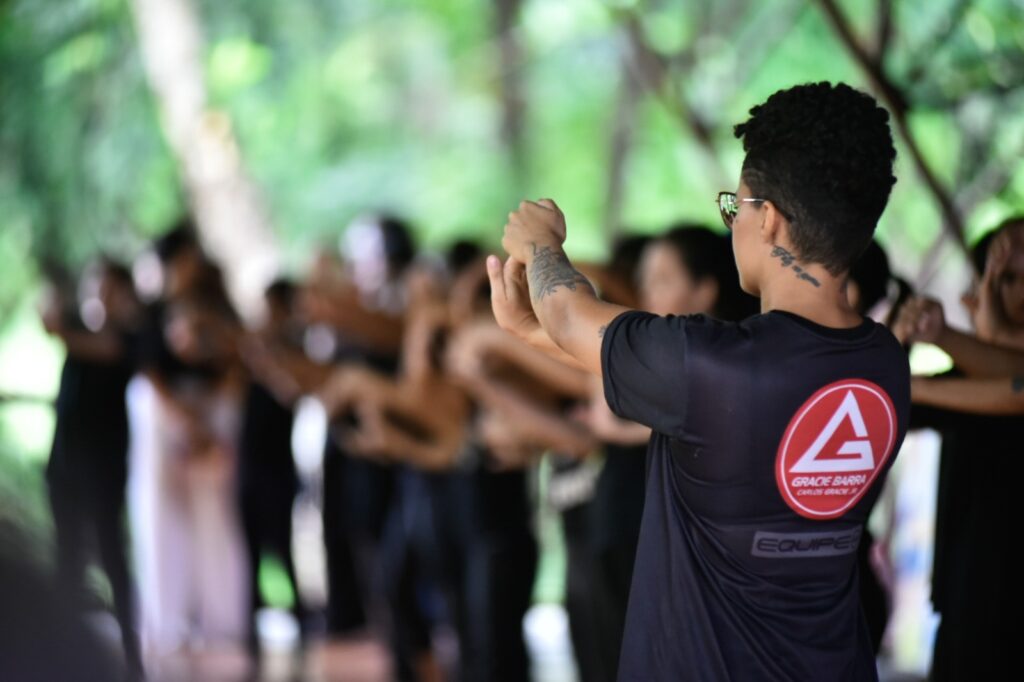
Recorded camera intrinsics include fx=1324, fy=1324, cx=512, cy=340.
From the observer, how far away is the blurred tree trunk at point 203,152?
10.4 m

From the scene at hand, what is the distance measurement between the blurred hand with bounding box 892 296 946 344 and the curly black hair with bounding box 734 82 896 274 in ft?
2.29

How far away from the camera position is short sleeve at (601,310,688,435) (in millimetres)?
1851

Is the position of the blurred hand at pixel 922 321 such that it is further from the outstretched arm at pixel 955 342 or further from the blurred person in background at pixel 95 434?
the blurred person in background at pixel 95 434

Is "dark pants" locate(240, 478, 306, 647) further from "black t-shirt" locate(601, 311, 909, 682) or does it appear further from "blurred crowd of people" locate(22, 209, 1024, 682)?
"black t-shirt" locate(601, 311, 909, 682)

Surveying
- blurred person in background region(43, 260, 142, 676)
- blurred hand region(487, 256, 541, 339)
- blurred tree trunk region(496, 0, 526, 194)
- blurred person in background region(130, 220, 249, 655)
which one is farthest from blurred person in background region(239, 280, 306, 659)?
blurred tree trunk region(496, 0, 526, 194)

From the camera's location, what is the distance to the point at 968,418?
287 centimetres

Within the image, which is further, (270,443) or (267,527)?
(267,527)

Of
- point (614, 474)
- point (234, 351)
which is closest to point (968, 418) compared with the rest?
point (614, 474)

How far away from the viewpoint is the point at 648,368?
6.11 ft

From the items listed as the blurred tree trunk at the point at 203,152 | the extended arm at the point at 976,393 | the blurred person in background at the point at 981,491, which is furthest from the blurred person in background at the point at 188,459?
the extended arm at the point at 976,393

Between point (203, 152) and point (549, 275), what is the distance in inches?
363

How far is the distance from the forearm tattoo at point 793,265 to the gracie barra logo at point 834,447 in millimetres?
164

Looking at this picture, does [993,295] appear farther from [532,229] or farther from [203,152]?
[203,152]

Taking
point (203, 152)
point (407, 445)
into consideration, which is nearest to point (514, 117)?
point (203, 152)
